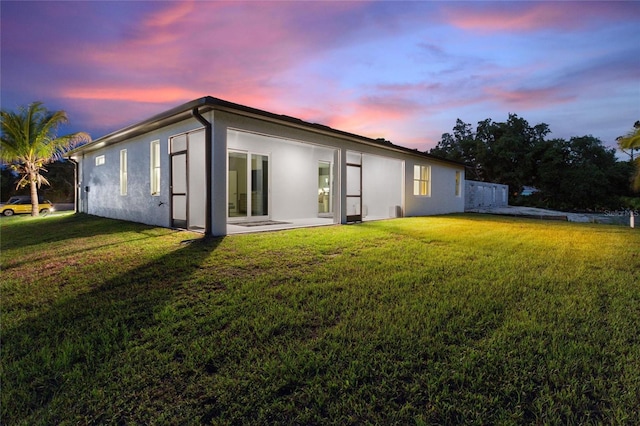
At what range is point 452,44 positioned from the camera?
9047 mm

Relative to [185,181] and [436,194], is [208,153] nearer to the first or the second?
[185,181]

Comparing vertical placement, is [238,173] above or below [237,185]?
above

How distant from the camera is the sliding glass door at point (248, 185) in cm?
940

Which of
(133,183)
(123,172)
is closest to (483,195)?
(133,183)

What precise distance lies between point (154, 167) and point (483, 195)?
22.1 metres

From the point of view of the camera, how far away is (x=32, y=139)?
1567cm

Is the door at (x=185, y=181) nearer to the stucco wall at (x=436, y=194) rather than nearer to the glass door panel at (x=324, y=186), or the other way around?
the glass door panel at (x=324, y=186)

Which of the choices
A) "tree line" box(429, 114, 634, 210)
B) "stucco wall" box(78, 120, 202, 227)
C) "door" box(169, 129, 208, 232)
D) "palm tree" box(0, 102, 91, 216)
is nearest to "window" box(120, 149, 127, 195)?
"stucco wall" box(78, 120, 202, 227)

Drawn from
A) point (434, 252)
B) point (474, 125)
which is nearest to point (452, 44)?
point (434, 252)

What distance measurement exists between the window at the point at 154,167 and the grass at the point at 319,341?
4266 mm

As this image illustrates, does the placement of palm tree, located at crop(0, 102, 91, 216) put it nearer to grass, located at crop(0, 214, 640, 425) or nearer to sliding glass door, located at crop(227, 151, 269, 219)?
sliding glass door, located at crop(227, 151, 269, 219)

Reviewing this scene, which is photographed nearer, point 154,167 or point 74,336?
point 74,336

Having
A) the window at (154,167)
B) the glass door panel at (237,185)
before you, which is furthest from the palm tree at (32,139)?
the glass door panel at (237,185)

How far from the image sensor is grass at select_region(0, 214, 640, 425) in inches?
69.2
